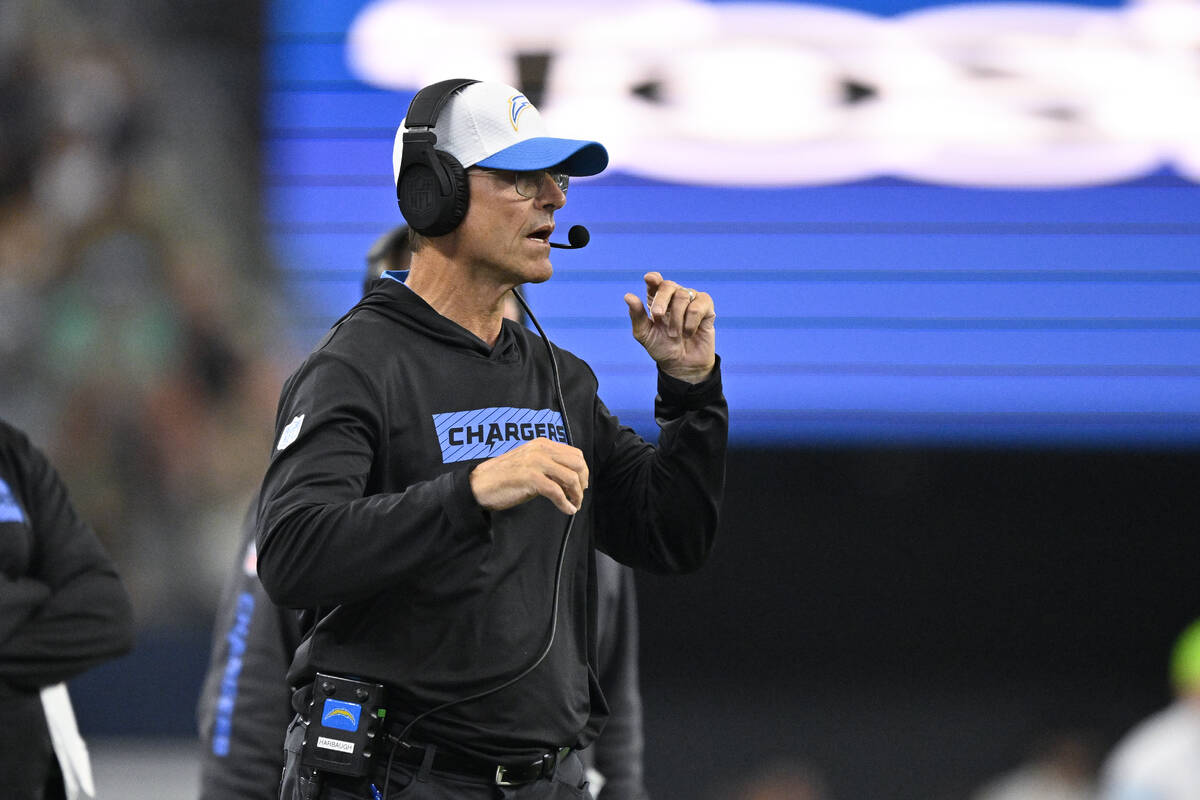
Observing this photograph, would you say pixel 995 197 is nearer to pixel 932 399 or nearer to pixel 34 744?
pixel 932 399

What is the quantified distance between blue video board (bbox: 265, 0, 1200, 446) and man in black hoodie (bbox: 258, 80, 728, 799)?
313 cm

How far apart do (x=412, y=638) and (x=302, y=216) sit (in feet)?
12.0

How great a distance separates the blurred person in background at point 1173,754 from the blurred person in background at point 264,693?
8.59 ft

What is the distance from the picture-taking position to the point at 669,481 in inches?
71.9

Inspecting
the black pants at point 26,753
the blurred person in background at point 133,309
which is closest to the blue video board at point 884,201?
the blurred person in background at point 133,309

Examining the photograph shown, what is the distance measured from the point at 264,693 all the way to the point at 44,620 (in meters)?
0.33

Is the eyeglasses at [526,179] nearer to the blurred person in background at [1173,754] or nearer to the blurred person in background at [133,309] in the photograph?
the blurred person in background at [1173,754]

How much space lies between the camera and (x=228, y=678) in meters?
2.30

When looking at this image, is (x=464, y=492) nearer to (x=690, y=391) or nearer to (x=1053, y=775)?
(x=690, y=391)

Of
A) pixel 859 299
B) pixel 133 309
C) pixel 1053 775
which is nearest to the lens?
pixel 859 299

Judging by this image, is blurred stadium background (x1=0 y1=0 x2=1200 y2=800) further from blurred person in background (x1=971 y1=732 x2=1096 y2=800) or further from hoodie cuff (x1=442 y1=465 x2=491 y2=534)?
hoodie cuff (x1=442 y1=465 x2=491 y2=534)

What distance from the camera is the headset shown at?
173 centimetres

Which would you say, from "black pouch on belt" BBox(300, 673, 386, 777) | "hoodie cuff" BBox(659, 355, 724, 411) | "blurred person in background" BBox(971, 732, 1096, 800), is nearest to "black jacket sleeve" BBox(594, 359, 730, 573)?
"hoodie cuff" BBox(659, 355, 724, 411)

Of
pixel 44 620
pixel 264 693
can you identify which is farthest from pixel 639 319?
pixel 44 620
